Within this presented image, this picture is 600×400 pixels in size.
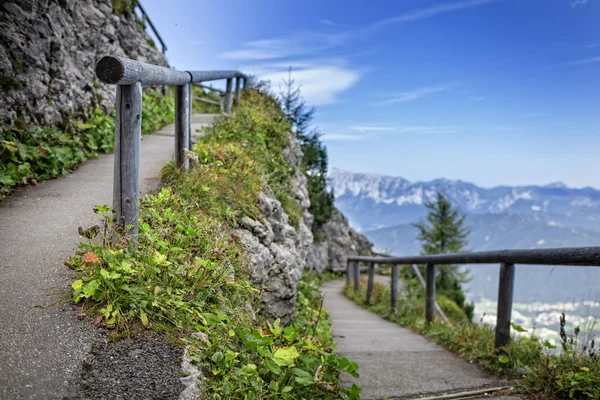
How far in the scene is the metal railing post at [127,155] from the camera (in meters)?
3.62

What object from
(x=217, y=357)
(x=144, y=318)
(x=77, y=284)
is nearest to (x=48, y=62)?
(x=77, y=284)

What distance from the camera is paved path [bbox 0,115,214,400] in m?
2.41

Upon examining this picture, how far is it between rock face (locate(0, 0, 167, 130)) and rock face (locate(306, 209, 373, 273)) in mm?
16023

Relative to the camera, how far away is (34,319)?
288cm

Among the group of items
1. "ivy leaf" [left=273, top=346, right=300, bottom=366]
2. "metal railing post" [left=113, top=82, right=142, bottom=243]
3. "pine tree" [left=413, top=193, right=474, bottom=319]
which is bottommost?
"pine tree" [left=413, top=193, right=474, bottom=319]

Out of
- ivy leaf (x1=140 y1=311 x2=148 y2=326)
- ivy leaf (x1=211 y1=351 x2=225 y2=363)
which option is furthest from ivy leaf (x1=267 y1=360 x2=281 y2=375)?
ivy leaf (x1=140 y1=311 x2=148 y2=326)

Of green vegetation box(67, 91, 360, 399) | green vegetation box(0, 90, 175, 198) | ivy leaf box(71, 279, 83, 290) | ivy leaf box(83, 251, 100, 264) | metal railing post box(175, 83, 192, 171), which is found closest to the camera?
A: green vegetation box(67, 91, 360, 399)

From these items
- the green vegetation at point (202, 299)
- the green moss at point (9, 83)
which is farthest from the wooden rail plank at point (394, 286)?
the green moss at point (9, 83)

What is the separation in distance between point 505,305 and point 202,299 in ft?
10.2

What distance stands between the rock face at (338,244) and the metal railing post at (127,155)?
20.1 meters

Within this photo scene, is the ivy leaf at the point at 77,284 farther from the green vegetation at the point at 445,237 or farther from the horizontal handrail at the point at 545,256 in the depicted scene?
the green vegetation at the point at 445,237

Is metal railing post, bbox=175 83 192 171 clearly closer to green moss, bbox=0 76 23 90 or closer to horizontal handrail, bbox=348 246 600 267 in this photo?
green moss, bbox=0 76 23 90

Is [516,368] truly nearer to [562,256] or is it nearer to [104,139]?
[562,256]

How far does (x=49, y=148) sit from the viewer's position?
21.1ft
